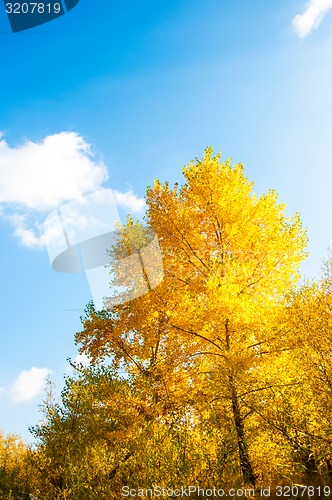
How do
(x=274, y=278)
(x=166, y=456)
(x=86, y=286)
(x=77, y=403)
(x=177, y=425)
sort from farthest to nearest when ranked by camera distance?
(x=77, y=403) → (x=86, y=286) → (x=274, y=278) → (x=177, y=425) → (x=166, y=456)

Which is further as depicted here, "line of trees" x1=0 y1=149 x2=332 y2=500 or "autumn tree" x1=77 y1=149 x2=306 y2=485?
"autumn tree" x1=77 y1=149 x2=306 y2=485

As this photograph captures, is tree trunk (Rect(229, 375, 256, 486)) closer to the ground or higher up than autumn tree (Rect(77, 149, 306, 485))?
closer to the ground

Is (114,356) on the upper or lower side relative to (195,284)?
lower

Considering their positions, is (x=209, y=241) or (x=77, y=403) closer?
(x=209, y=241)

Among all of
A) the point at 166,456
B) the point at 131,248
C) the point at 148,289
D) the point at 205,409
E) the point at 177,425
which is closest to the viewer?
the point at 166,456

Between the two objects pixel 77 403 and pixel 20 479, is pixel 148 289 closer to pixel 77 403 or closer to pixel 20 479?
pixel 77 403

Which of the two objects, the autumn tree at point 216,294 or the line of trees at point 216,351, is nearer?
the line of trees at point 216,351

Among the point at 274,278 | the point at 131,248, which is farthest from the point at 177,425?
the point at 131,248

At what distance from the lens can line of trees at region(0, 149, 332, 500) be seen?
6.48 meters

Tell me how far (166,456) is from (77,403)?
37.5 feet

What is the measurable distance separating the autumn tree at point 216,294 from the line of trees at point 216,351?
0.09 ft

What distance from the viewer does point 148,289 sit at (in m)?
9.85

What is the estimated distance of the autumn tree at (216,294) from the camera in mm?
7715

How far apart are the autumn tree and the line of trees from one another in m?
0.03
